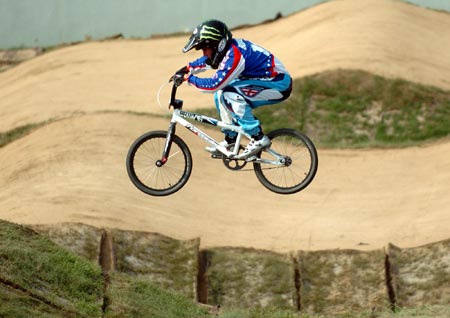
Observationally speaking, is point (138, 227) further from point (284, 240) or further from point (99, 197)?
point (284, 240)

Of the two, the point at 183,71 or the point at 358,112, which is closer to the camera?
the point at 183,71

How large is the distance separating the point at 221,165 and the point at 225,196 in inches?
67.0

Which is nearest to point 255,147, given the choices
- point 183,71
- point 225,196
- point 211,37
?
point 183,71

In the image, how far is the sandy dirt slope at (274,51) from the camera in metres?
39.7

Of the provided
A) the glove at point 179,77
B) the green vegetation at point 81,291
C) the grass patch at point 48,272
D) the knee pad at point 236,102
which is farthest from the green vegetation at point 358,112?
the glove at point 179,77

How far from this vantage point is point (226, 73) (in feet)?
74.0

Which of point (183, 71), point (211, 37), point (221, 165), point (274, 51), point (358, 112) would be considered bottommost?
point (183, 71)

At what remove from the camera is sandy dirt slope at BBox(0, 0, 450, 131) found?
130ft

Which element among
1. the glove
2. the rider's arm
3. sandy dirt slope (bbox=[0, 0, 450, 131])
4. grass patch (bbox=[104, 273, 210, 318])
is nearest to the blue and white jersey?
the rider's arm

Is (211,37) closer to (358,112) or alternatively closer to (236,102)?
(236,102)

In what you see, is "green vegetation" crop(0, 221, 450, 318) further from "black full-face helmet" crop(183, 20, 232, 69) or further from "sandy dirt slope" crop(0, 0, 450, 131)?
"sandy dirt slope" crop(0, 0, 450, 131)

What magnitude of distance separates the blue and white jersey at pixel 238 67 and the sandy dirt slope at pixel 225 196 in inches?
323

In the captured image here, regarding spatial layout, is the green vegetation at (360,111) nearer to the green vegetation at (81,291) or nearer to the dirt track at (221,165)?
the dirt track at (221,165)

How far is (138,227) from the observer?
30641mm
